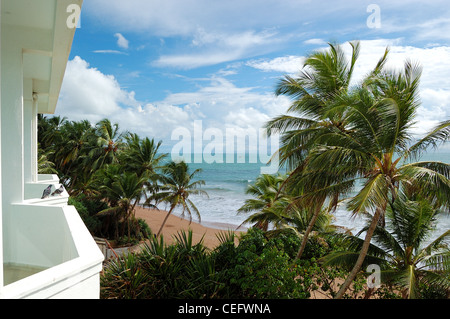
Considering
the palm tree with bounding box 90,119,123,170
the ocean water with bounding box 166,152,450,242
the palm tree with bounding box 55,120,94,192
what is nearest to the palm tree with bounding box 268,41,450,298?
the ocean water with bounding box 166,152,450,242

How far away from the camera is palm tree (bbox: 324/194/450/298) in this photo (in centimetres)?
766

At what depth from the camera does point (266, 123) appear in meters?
10.7

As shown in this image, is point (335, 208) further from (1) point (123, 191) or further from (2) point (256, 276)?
(1) point (123, 191)

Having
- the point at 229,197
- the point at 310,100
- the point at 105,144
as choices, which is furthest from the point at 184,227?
the point at 310,100

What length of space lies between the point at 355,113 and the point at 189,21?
6788 cm

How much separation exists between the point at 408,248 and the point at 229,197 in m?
33.0

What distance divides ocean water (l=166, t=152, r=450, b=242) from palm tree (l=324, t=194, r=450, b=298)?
1028 cm

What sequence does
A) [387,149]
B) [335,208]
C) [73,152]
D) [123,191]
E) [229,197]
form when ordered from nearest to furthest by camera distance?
1. [387,149]
2. [335,208]
3. [123,191]
4. [73,152]
5. [229,197]

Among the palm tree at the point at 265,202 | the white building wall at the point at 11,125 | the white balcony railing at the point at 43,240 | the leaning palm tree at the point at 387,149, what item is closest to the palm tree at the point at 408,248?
the leaning palm tree at the point at 387,149

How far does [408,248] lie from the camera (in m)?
8.15

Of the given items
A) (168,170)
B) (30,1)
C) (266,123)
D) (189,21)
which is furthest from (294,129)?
(189,21)

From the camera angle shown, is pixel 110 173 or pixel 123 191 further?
pixel 110 173

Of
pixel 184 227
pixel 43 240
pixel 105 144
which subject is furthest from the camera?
pixel 184 227

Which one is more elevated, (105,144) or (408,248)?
(105,144)
